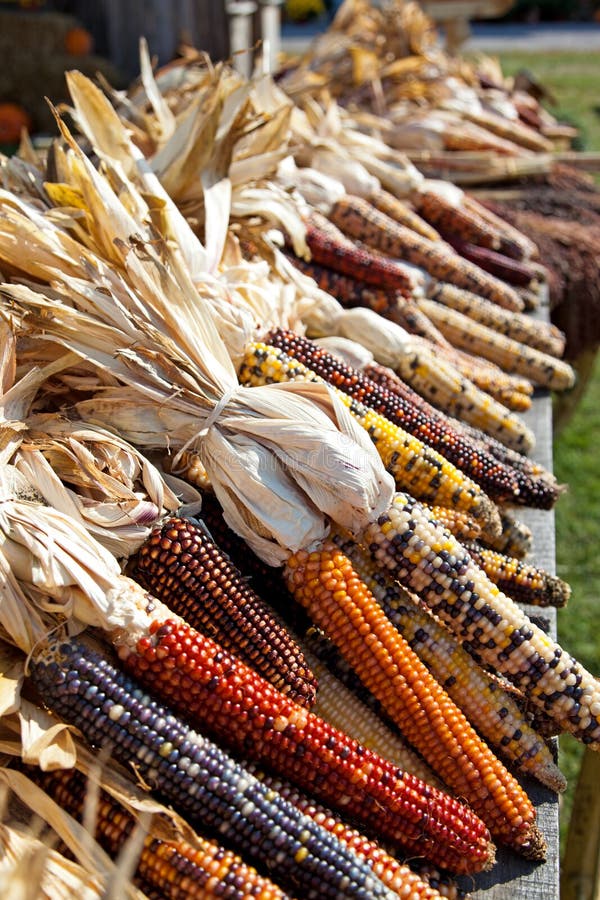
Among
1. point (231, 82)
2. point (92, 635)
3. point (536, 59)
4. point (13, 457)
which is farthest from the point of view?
point (536, 59)

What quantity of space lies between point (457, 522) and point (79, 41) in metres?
9.39

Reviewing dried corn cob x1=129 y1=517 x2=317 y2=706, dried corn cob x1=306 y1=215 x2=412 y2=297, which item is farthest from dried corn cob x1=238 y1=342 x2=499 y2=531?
dried corn cob x1=306 y1=215 x2=412 y2=297

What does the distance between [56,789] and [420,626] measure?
3.18 ft

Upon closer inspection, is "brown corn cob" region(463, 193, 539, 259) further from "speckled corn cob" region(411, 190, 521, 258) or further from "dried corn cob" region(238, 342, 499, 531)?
"dried corn cob" region(238, 342, 499, 531)

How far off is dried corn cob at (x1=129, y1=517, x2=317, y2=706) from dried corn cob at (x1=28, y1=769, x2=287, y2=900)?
0.42 metres

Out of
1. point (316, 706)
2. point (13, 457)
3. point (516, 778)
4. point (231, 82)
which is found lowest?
point (516, 778)

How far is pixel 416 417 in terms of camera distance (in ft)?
8.64

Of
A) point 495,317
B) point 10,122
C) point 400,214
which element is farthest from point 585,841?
point 10,122

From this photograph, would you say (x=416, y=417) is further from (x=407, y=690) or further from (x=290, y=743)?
(x=290, y=743)

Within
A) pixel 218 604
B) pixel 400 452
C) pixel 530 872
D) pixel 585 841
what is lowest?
pixel 585 841

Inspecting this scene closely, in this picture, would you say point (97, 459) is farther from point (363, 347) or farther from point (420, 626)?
point (363, 347)

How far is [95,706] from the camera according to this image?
1729 mm

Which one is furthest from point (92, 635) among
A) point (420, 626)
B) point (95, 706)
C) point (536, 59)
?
point (536, 59)

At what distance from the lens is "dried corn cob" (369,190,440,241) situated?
428 centimetres
